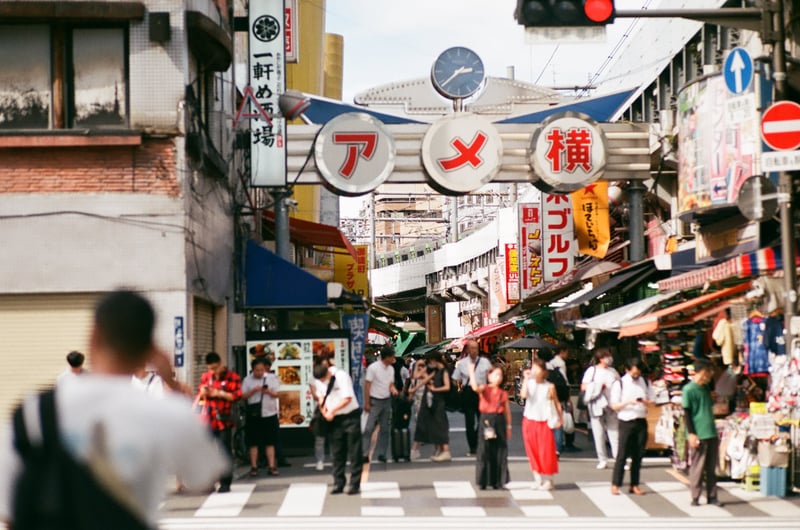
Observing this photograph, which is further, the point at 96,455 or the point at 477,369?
the point at 477,369

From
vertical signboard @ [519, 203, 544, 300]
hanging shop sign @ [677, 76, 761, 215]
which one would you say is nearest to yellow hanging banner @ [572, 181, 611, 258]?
hanging shop sign @ [677, 76, 761, 215]

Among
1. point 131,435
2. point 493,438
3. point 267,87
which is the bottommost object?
point 493,438

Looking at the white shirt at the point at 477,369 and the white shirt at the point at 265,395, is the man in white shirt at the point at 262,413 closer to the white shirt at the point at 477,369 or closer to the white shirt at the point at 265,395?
the white shirt at the point at 265,395

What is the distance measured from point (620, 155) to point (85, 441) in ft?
77.2

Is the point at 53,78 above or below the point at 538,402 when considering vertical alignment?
above

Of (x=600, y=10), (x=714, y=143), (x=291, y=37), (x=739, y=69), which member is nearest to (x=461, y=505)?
(x=600, y=10)

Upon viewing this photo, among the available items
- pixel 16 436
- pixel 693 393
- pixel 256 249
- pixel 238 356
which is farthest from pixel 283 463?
pixel 16 436

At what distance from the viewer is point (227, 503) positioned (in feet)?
51.1

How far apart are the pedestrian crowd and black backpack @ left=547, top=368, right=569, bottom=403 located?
32 mm

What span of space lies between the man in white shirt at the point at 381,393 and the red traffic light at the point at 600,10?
882 cm

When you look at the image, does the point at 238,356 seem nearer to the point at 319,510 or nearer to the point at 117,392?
the point at 319,510

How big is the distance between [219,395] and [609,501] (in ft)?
17.4

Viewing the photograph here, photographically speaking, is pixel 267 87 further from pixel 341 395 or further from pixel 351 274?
pixel 351 274

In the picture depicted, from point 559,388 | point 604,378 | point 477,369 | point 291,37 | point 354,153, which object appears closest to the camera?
point 604,378
